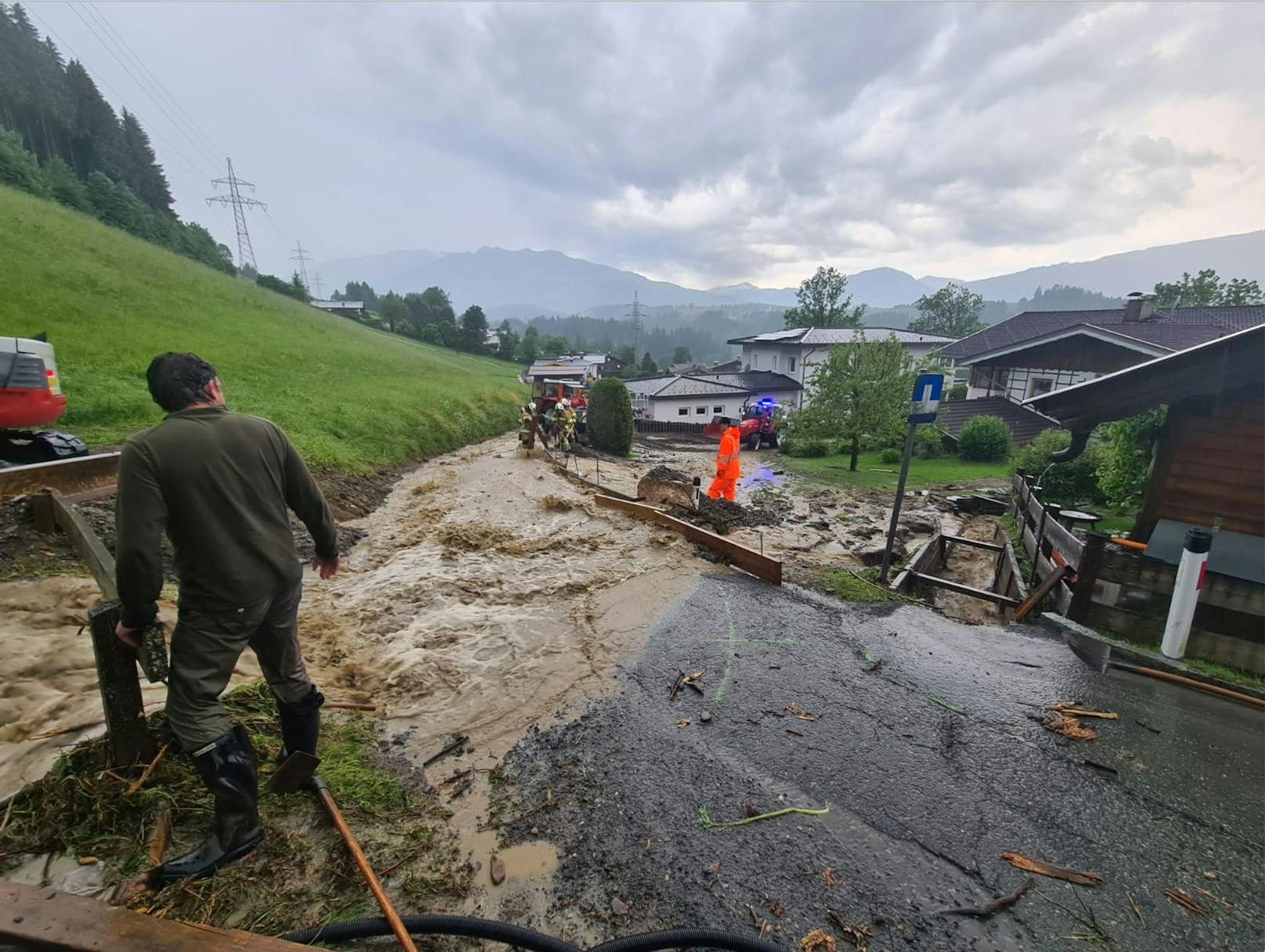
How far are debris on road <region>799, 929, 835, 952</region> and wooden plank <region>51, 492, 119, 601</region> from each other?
14.6 ft

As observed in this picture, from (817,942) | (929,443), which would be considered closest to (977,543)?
(817,942)

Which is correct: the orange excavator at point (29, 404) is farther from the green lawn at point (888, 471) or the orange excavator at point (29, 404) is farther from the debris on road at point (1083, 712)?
the green lawn at point (888, 471)

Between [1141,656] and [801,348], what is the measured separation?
1654 inches

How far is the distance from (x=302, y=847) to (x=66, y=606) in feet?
11.6

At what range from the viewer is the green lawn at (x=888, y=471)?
1628 centimetres

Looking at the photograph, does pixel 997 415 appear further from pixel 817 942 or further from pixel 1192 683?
pixel 817 942

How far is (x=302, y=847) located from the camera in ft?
8.01

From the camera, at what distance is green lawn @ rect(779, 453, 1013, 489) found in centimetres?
1628

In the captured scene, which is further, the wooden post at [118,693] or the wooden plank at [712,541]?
the wooden plank at [712,541]

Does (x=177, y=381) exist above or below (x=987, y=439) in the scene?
above

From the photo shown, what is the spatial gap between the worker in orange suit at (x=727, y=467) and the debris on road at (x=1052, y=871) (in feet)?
24.9

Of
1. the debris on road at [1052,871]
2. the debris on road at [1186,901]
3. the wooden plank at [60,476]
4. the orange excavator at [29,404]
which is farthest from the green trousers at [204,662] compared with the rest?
the orange excavator at [29,404]

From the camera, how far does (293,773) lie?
2.67m

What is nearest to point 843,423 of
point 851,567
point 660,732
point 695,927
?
point 851,567
